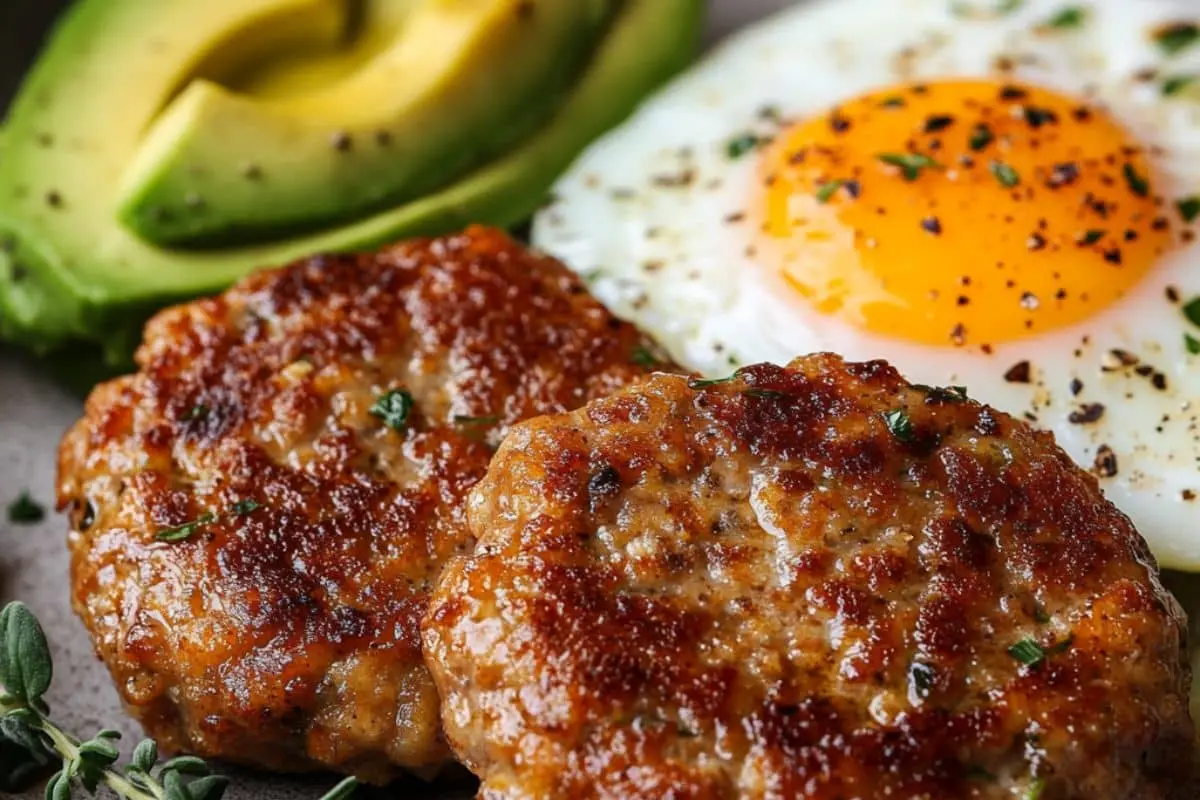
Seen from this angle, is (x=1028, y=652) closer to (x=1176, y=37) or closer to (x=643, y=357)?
(x=643, y=357)

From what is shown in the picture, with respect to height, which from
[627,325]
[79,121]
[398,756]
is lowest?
[398,756]

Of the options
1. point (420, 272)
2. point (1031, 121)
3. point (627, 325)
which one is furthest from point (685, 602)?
point (1031, 121)

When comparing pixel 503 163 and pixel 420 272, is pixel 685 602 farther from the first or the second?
pixel 503 163

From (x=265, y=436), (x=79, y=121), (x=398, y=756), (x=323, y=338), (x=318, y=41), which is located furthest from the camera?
(x=318, y=41)

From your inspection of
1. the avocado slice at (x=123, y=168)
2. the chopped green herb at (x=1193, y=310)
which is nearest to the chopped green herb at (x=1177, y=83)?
the chopped green herb at (x=1193, y=310)

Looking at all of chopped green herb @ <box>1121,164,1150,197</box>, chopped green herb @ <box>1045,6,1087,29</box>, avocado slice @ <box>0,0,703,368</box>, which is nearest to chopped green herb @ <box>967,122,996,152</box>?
chopped green herb @ <box>1121,164,1150,197</box>

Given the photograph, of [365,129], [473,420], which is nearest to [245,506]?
[473,420]

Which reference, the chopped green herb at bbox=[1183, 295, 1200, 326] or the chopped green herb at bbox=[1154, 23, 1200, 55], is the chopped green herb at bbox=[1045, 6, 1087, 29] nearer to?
the chopped green herb at bbox=[1154, 23, 1200, 55]
